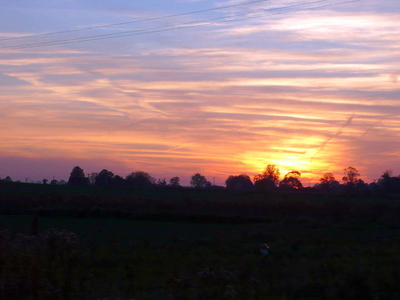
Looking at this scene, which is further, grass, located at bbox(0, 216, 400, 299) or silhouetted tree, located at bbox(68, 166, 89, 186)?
silhouetted tree, located at bbox(68, 166, 89, 186)

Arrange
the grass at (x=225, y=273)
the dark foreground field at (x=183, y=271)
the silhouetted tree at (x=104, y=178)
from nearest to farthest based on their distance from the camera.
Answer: the dark foreground field at (x=183, y=271), the grass at (x=225, y=273), the silhouetted tree at (x=104, y=178)

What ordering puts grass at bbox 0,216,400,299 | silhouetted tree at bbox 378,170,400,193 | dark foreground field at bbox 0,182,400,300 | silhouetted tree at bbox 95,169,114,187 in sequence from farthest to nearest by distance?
silhouetted tree at bbox 95,169,114,187 < silhouetted tree at bbox 378,170,400,193 < grass at bbox 0,216,400,299 < dark foreground field at bbox 0,182,400,300

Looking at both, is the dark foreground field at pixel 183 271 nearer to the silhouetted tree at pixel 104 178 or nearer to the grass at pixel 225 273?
the grass at pixel 225 273

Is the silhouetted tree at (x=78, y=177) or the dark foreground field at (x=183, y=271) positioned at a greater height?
the silhouetted tree at (x=78, y=177)

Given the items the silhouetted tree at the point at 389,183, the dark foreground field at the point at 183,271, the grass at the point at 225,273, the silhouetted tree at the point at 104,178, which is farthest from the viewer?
the silhouetted tree at the point at 104,178

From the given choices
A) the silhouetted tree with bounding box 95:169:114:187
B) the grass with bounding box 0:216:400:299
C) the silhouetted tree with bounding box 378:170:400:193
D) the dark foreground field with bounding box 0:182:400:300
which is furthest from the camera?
the silhouetted tree with bounding box 95:169:114:187

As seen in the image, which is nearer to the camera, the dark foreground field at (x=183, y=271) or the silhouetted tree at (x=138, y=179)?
the dark foreground field at (x=183, y=271)

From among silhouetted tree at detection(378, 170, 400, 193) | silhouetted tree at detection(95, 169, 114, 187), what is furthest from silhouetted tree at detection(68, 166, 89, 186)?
silhouetted tree at detection(378, 170, 400, 193)

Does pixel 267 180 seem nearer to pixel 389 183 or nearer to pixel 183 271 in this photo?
pixel 389 183

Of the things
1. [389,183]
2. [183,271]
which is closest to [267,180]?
[389,183]

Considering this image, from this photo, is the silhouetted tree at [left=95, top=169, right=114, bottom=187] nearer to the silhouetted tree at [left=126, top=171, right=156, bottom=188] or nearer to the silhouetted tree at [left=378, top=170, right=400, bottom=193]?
the silhouetted tree at [left=126, top=171, right=156, bottom=188]

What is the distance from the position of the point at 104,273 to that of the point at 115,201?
40710mm

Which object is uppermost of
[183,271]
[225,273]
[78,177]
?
[78,177]

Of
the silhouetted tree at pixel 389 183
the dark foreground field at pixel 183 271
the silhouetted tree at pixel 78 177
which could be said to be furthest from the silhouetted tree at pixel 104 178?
the dark foreground field at pixel 183 271
